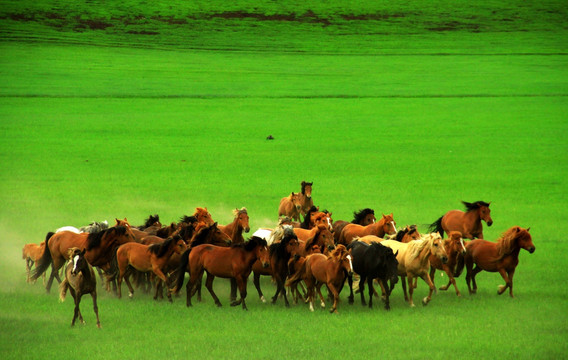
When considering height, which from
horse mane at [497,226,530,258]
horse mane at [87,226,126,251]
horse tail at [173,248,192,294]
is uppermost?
horse mane at [497,226,530,258]

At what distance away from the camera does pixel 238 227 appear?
47.0ft

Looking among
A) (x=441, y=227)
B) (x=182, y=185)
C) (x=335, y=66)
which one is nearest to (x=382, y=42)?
(x=335, y=66)

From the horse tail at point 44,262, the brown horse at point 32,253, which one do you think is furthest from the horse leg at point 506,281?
the horse tail at point 44,262

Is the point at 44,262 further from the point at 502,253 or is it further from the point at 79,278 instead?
the point at 502,253

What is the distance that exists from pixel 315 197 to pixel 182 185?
4.33 meters

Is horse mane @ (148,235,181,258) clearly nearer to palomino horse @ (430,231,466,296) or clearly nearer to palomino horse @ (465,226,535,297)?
palomino horse @ (430,231,466,296)

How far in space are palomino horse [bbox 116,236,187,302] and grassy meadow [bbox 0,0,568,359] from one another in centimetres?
54

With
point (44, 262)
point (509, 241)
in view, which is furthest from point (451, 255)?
point (44, 262)

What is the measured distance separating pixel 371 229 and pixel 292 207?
3568 mm

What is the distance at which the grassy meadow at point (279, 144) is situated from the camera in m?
11.3

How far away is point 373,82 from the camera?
59.7 meters

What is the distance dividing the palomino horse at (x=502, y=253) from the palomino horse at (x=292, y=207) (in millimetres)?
5140

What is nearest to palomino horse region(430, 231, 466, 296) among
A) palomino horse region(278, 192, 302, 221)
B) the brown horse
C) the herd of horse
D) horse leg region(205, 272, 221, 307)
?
the herd of horse

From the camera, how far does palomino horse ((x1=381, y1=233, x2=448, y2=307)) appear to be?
12570mm
